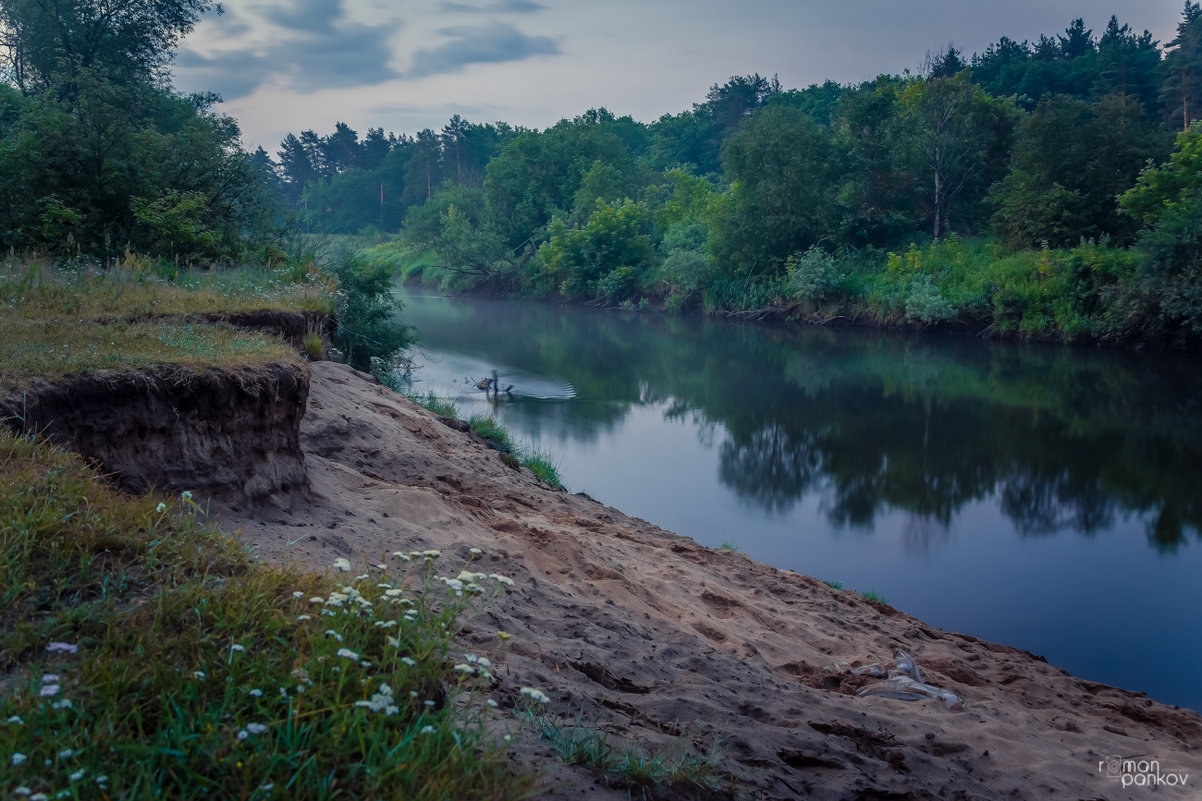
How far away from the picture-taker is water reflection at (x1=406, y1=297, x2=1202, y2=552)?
14.5 m

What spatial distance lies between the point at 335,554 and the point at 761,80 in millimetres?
81132

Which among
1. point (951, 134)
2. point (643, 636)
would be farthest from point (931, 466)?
point (951, 134)

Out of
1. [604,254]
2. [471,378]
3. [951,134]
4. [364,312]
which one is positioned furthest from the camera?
[604,254]

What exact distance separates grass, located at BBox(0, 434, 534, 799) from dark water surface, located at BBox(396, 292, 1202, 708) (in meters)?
8.70

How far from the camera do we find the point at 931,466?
1641 centimetres

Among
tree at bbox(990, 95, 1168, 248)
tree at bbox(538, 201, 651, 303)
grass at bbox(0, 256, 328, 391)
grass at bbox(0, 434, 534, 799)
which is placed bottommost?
grass at bbox(0, 434, 534, 799)

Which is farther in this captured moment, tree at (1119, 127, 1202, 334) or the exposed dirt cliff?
tree at (1119, 127, 1202, 334)

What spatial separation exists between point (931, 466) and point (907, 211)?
2709 cm

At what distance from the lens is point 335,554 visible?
5.06 m

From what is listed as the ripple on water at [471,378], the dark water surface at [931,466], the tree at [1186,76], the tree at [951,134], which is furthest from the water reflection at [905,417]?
the tree at [1186,76]

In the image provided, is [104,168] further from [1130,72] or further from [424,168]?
[424,168]

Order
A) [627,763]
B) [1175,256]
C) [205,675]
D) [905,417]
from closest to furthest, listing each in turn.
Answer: [205,675]
[627,763]
[905,417]
[1175,256]

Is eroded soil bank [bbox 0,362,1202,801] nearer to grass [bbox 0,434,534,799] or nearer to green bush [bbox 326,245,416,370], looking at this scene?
grass [bbox 0,434,534,799]

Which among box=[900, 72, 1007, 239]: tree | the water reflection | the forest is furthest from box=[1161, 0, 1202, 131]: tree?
the water reflection
